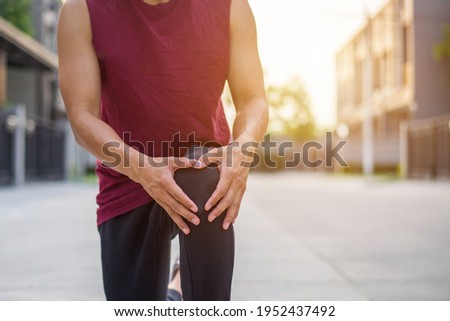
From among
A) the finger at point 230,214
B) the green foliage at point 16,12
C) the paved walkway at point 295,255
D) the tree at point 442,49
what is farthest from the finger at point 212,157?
the green foliage at point 16,12

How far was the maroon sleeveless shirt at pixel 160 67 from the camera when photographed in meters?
1.54

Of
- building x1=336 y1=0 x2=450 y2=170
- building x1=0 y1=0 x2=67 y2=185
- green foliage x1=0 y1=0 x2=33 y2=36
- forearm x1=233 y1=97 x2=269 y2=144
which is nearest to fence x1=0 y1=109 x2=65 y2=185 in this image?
building x1=0 y1=0 x2=67 y2=185

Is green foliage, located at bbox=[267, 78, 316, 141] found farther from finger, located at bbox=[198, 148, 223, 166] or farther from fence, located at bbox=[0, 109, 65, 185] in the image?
finger, located at bbox=[198, 148, 223, 166]

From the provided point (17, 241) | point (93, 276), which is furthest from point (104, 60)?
point (17, 241)

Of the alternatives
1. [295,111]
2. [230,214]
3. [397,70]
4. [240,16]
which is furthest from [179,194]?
[295,111]

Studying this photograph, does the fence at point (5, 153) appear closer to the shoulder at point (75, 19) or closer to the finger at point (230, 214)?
the shoulder at point (75, 19)

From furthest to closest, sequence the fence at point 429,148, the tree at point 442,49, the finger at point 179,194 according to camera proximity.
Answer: the fence at point 429,148, the tree at point 442,49, the finger at point 179,194

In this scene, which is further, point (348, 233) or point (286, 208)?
point (286, 208)

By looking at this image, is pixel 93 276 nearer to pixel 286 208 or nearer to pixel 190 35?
pixel 190 35

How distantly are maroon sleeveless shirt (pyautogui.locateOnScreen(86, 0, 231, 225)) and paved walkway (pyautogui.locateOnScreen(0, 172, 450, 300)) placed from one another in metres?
1.56

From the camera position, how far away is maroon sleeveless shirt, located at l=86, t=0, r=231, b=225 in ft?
5.04

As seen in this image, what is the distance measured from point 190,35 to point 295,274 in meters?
2.25

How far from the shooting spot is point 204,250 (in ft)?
4.63
